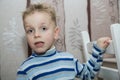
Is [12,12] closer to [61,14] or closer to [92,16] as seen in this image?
[61,14]

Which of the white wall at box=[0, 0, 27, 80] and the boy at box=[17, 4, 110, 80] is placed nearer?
the boy at box=[17, 4, 110, 80]

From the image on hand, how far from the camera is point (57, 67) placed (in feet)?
3.37

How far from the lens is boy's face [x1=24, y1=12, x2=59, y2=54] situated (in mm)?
1014

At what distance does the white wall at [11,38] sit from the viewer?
54.1 inches

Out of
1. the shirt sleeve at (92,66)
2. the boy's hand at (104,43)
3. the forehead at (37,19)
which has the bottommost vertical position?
the shirt sleeve at (92,66)

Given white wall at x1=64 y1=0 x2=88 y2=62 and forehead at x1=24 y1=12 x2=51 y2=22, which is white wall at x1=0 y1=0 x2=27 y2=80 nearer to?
white wall at x1=64 y1=0 x2=88 y2=62

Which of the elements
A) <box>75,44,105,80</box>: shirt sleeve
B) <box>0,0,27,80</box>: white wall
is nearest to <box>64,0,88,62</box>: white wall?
<box>0,0,27,80</box>: white wall

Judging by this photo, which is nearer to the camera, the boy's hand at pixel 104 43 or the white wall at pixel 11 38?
the boy's hand at pixel 104 43

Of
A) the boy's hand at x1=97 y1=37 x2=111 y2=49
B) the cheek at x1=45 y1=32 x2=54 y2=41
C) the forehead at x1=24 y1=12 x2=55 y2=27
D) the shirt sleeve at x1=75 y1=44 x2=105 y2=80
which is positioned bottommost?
the shirt sleeve at x1=75 y1=44 x2=105 y2=80

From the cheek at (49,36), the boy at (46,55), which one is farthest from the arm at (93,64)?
the cheek at (49,36)

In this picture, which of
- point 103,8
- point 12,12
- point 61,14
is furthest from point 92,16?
point 12,12

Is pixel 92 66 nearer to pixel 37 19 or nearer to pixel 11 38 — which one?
pixel 37 19

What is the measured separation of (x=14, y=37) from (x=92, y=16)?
1.61 ft

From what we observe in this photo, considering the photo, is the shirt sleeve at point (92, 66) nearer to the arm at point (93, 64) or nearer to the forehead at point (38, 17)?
the arm at point (93, 64)
